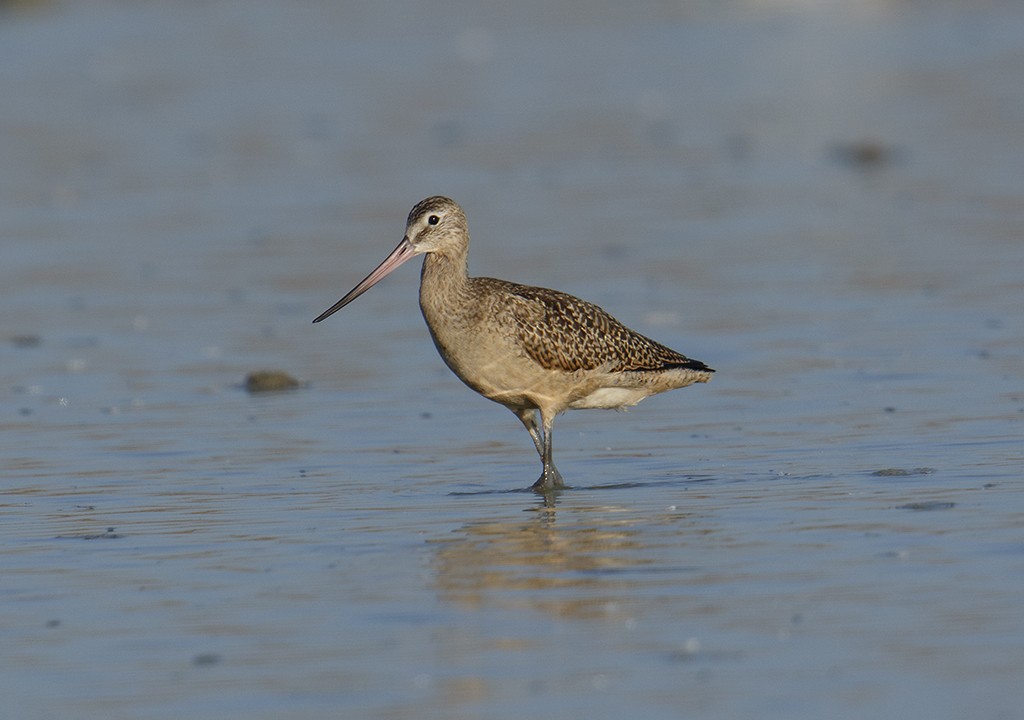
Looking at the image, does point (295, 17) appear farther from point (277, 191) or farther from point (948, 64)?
point (277, 191)

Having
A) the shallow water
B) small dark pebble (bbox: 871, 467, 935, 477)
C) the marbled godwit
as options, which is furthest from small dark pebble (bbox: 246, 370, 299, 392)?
small dark pebble (bbox: 871, 467, 935, 477)

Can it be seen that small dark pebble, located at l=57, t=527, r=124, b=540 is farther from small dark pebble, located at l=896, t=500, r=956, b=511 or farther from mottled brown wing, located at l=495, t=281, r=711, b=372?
small dark pebble, located at l=896, t=500, r=956, b=511

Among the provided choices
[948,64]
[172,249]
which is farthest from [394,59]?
[172,249]

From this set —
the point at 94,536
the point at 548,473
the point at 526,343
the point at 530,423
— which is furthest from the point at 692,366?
the point at 94,536

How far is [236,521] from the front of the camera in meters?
8.14

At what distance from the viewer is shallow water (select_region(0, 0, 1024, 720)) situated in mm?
5996

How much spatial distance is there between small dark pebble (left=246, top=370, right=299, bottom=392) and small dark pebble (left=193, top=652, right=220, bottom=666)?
5098 mm

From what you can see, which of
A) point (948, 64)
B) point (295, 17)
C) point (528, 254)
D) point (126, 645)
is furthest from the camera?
point (295, 17)

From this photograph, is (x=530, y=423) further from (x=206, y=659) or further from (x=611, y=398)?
(x=206, y=659)

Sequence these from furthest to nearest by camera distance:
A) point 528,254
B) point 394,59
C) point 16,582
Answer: point 394,59 → point 528,254 → point 16,582

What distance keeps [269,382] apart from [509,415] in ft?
4.61

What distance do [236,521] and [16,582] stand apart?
1197mm

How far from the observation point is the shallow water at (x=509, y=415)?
19.7 ft

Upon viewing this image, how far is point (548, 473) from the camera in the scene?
8.91 meters
